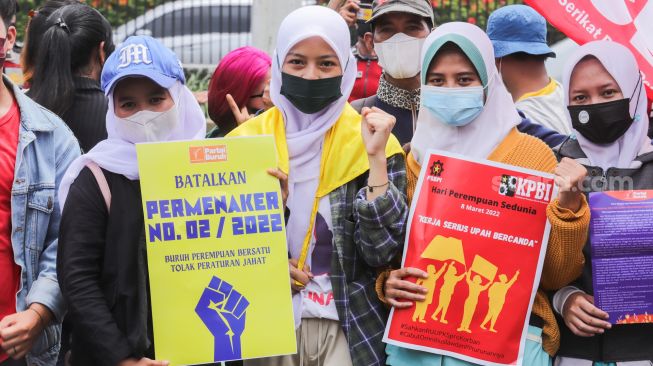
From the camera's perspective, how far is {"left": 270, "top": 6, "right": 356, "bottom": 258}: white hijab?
3.93 metres

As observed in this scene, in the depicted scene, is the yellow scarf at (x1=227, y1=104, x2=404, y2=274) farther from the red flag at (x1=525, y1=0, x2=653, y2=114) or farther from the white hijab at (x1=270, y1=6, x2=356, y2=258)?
the red flag at (x1=525, y1=0, x2=653, y2=114)

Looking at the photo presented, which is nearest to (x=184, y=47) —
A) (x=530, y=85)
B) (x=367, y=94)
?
(x=367, y=94)

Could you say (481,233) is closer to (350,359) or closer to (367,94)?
(350,359)

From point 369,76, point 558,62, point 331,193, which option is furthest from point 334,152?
point 558,62

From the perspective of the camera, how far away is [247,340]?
3711 mm

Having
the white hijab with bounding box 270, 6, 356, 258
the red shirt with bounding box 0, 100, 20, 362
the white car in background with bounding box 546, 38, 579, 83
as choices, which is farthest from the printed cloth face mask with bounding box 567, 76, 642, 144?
the white car in background with bounding box 546, 38, 579, 83

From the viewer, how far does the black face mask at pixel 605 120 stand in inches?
154

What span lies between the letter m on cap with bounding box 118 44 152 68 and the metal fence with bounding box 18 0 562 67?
8.59 meters

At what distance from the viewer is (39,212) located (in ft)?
13.0

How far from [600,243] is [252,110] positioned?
225cm

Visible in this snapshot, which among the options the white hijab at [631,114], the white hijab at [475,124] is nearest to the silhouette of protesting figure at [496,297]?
the white hijab at [475,124]

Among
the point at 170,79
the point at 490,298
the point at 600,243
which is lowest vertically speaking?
the point at 490,298

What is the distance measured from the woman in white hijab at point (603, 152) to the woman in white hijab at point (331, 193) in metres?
0.71

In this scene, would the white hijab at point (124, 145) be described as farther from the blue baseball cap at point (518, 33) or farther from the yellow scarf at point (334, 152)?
the blue baseball cap at point (518, 33)
